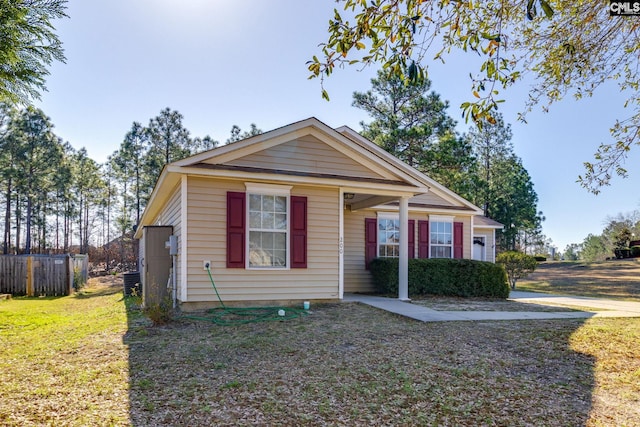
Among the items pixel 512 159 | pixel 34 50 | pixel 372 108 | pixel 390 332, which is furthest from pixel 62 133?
pixel 512 159

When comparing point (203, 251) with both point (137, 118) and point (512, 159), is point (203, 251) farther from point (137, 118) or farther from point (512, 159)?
point (512, 159)

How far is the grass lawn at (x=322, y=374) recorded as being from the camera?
3.46m

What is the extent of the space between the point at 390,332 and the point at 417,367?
1.66 m

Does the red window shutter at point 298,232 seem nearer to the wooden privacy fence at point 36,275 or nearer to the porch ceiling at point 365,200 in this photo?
the porch ceiling at point 365,200

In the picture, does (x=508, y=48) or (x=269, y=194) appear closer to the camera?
(x=508, y=48)

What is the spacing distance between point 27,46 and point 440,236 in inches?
456

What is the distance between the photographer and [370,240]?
40.5 feet

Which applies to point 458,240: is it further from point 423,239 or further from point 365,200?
point 365,200

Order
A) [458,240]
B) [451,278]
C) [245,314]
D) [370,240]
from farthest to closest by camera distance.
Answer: [458,240] → [370,240] → [451,278] → [245,314]

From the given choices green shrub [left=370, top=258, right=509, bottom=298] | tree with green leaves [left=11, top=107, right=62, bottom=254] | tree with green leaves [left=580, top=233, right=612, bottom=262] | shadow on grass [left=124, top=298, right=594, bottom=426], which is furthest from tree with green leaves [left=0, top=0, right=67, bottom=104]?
tree with green leaves [left=580, top=233, right=612, bottom=262]

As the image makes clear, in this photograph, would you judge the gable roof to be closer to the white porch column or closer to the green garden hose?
the white porch column

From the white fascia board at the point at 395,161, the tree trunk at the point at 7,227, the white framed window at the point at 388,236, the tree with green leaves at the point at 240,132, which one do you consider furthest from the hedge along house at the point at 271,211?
the tree trunk at the point at 7,227
